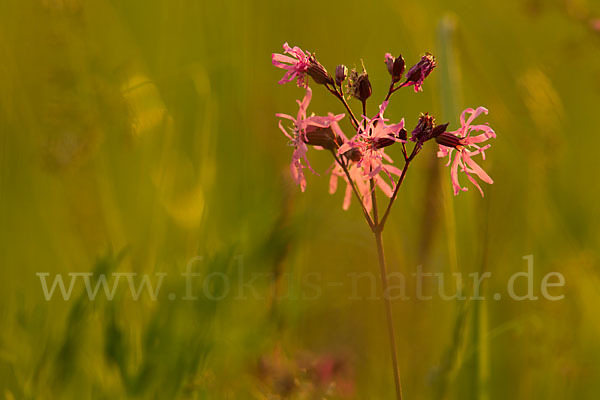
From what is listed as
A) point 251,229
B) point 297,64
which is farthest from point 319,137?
point 251,229

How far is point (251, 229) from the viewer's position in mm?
2428

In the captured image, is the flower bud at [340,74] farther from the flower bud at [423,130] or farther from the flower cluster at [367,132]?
the flower bud at [423,130]

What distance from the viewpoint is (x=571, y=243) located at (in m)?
2.86

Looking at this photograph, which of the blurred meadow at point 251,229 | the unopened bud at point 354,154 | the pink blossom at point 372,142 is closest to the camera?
the pink blossom at point 372,142

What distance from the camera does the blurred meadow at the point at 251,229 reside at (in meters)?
2.10

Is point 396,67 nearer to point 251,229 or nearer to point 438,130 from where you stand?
point 438,130

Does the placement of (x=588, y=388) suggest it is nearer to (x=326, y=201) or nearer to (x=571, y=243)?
(x=571, y=243)

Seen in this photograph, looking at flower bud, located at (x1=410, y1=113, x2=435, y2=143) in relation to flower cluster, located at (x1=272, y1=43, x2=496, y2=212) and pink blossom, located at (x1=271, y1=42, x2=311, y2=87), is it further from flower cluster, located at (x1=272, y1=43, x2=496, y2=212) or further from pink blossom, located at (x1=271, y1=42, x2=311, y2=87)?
pink blossom, located at (x1=271, y1=42, x2=311, y2=87)

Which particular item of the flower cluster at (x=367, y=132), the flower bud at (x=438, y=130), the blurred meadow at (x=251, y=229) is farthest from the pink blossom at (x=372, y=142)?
the blurred meadow at (x=251, y=229)

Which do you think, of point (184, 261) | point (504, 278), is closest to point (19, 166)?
point (184, 261)

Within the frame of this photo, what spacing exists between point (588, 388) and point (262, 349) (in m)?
1.51

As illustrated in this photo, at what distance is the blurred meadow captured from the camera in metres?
2.10

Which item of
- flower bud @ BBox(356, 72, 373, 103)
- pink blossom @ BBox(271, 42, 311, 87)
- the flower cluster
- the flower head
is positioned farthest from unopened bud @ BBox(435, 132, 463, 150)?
pink blossom @ BBox(271, 42, 311, 87)

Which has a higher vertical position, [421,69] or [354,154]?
[421,69]
